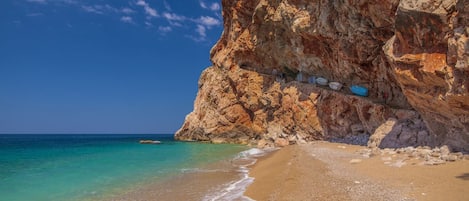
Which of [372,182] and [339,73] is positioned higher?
[339,73]

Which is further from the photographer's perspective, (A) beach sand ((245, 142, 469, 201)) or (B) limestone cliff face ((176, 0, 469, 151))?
(B) limestone cliff face ((176, 0, 469, 151))

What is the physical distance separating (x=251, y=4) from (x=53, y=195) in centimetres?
3529

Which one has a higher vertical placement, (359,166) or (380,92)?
(380,92)

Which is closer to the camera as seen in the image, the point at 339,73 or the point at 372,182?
the point at 372,182

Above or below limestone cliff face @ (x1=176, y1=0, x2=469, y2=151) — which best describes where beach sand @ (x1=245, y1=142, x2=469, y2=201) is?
below

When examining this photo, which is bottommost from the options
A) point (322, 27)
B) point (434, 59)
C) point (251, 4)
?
point (434, 59)

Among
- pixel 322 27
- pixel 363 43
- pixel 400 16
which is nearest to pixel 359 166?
pixel 400 16

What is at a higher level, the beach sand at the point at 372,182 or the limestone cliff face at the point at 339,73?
the limestone cliff face at the point at 339,73

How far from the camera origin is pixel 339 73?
1146 inches

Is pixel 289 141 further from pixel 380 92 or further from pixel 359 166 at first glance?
pixel 359 166

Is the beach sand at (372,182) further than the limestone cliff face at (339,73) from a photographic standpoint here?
No

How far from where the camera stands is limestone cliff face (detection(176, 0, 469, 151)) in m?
12.7

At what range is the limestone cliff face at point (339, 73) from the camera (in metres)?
12.7

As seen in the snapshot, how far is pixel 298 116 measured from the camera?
115 ft
